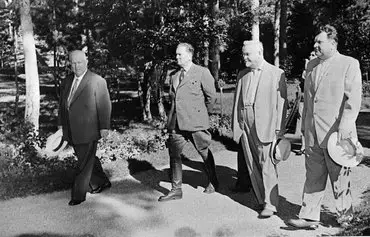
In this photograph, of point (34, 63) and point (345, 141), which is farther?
point (34, 63)

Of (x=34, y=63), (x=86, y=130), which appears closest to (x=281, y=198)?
(x=86, y=130)

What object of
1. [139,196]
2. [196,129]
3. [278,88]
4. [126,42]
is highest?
[126,42]

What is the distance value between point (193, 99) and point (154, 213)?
1.42 meters

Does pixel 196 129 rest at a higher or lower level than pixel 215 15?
lower

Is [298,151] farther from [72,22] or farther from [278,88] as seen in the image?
[72,22]

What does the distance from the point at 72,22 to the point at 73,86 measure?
11.4m

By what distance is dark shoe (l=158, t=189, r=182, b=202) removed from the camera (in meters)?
5.71

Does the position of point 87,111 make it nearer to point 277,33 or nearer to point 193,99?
point 193,99

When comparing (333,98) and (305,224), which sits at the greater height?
(333,98)

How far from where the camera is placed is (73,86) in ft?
19.0

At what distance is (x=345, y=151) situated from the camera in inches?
173

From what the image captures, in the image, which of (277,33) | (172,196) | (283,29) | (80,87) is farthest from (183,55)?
(283,29)

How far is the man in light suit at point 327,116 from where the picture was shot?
4.39m

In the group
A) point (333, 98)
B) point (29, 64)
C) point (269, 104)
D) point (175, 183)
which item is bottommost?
point (175, 183)
